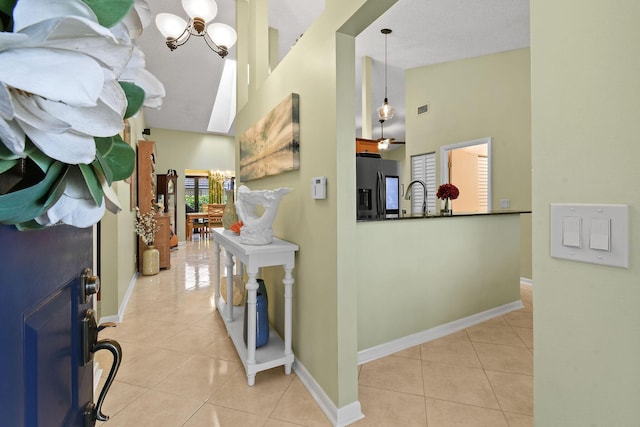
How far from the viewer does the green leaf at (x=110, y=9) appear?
26 cm

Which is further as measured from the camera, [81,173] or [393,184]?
[393,184]

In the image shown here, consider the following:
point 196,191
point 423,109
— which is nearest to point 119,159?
point 423,109

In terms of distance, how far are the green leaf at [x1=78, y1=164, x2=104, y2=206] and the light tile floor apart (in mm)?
1652

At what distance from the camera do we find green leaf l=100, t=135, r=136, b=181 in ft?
1.26

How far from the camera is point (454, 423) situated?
5.22 feet

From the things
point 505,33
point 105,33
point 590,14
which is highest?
point 505,33

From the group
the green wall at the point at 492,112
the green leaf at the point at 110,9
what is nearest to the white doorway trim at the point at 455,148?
the green wall at the point at 492,112

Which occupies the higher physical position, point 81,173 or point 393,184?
point 393,184

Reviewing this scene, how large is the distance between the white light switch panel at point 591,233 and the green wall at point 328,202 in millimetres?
1008

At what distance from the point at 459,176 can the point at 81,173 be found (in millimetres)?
5768

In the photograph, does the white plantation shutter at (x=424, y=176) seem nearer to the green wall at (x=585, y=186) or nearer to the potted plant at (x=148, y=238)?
the potted plant at (x=148, y=238)

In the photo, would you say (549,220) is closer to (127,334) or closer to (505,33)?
(127,334)

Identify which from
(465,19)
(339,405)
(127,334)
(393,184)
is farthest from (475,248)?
(127,334)

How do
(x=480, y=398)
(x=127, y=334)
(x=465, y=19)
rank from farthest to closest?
1. (x=465, y=19)
2. (x=127, y=334)
3. (x=480, y=398)
